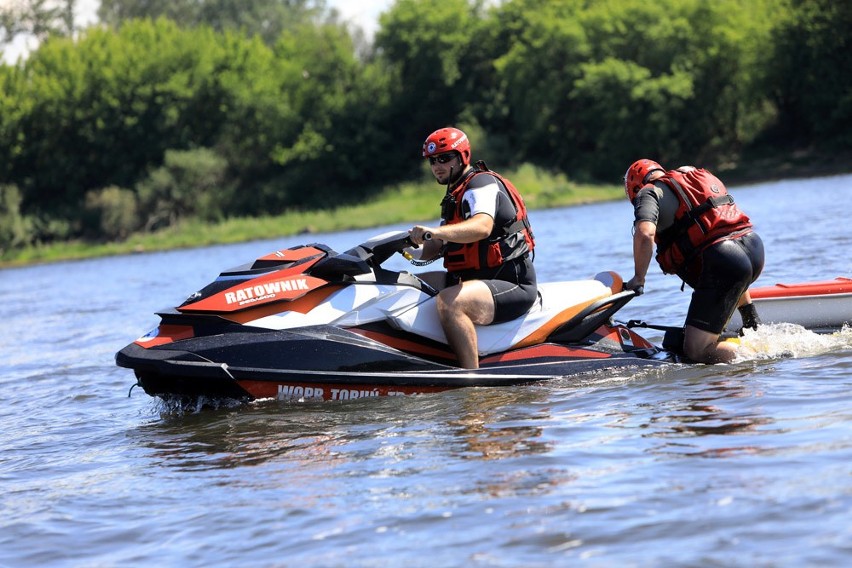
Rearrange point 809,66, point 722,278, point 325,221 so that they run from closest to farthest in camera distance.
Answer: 1. point 722,278
2. point 325,221
3. point 809,66

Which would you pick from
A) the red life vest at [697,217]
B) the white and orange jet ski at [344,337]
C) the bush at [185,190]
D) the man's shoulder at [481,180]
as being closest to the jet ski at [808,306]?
the red life vest at [697,217]

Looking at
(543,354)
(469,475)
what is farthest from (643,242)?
(469,475)

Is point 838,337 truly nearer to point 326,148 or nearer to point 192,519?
point 192,519

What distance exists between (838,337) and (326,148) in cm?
5473

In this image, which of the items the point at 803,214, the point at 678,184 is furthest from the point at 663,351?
the point at 803,214

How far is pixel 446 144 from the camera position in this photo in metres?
6.79

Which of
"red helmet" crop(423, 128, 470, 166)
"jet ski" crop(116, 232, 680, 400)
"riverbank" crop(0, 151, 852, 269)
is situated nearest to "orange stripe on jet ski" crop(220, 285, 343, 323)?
"jet ski" crop(116, 232, 680, 400)

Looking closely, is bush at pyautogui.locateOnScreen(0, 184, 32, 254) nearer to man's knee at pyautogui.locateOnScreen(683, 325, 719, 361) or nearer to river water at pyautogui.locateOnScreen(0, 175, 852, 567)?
river water at pyautogui.locateOnScreen(0, 175, 852, 567)

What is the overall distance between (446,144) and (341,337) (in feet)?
4.38

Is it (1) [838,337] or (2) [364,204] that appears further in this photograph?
(2) [364,204]

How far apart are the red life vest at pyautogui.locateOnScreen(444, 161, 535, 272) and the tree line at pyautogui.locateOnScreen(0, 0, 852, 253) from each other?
4540 cm

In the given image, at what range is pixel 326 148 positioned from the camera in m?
61.1

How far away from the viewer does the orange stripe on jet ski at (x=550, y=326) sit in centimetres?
710

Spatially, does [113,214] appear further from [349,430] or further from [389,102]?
[349,430]
